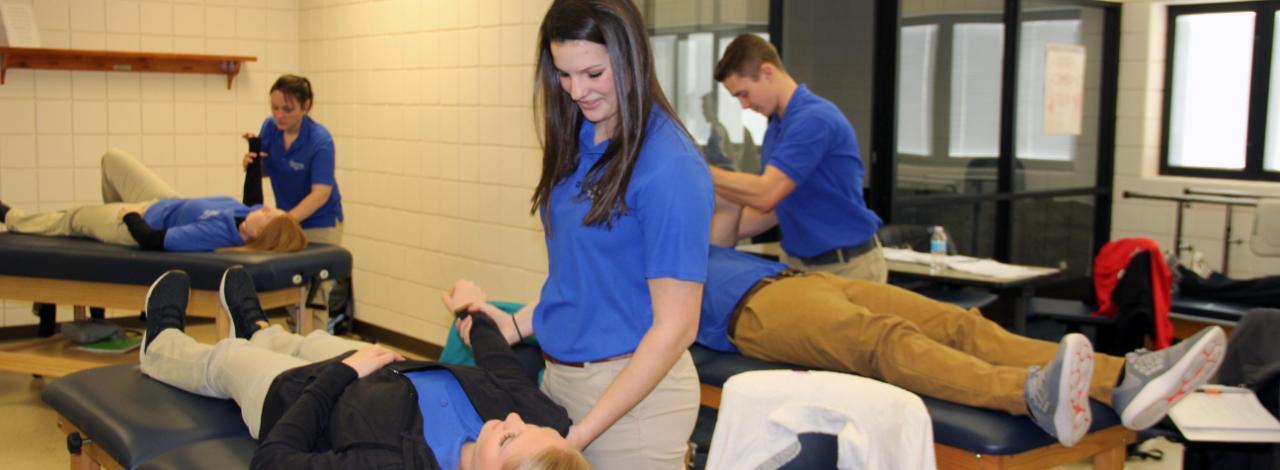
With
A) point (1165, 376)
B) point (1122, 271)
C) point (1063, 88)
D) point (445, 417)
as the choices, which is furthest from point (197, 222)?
point (1063, 88)

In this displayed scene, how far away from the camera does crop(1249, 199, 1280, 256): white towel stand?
5.10 metres

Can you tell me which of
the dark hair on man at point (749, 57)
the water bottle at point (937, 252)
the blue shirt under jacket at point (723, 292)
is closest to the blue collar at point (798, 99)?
A: the dark hair on man at point (749, 57)

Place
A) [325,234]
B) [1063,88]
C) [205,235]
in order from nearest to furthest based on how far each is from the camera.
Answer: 1. [205,235]
2. [325,234]
3. [1063,88]

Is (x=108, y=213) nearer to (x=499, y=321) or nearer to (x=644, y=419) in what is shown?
(x=499, y=321)

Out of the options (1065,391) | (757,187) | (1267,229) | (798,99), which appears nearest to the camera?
(1065,391)

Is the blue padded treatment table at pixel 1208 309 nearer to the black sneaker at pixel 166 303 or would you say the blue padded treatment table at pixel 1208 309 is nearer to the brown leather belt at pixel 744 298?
the brown leather belt at pixel 744 298

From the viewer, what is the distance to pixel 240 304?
3180 millimetres

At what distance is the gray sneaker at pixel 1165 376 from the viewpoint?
2406 mm

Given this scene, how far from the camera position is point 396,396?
84.7 inches

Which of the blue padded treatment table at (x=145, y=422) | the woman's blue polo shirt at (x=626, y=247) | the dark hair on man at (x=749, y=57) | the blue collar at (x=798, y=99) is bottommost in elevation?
the blue padded treatment table at (x=145, y=422)

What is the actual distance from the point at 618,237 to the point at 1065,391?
4.31 feet

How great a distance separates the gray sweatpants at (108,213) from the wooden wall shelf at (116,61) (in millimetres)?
984

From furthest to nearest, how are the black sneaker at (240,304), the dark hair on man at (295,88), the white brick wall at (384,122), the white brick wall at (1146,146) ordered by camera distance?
the white brick wall at (1146,146)
the white brick wall at (384,122)
the dark hair on man at (295,88)
the black sneaker at (240,304)

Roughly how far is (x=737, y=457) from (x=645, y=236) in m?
0.46
